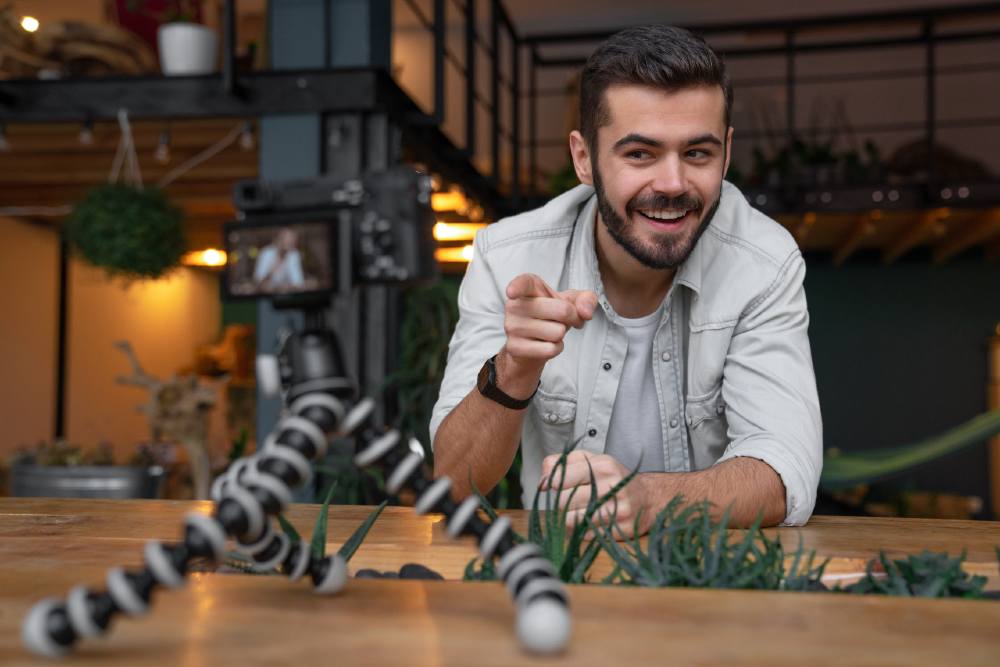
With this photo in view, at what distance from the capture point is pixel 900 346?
675 cm

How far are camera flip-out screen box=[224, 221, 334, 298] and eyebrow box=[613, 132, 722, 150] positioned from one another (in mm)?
836

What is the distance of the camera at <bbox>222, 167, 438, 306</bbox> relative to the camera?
53 cm

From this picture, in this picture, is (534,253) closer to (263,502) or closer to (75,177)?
(263,502)

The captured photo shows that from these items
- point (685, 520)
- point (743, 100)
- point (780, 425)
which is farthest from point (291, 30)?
point (743, 100)

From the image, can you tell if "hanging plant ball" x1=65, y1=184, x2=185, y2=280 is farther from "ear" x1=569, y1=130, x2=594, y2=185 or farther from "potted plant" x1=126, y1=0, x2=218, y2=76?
"ear" x1=569, y1=130, x2=594, y2=185

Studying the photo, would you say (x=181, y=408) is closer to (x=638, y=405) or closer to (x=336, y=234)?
(x=638, y=405)

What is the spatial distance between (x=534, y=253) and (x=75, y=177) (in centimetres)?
385

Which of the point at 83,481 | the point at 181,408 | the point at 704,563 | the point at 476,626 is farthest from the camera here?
the point at 181,408

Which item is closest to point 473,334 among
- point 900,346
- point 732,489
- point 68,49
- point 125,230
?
point 732,489

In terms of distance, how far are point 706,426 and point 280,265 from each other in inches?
40.8

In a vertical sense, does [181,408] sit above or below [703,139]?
below

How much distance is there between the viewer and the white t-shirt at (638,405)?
148 cm

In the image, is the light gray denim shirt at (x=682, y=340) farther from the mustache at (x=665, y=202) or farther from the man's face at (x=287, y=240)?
the man's face at (x=287, y=240)

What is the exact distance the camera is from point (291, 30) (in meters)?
3.03
